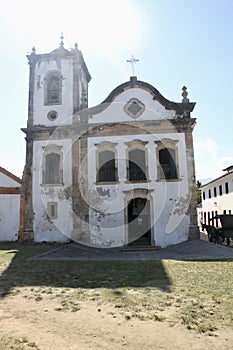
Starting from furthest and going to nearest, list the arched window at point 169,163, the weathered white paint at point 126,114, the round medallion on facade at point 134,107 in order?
the round medallion on facade at point 134,107 < the weathered white paint at point 126,114 < the arched window at point 169,163

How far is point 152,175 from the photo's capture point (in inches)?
634

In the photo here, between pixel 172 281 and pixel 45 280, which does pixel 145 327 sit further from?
pixel 45 280

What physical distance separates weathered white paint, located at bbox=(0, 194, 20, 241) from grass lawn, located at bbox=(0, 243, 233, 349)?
8150mm

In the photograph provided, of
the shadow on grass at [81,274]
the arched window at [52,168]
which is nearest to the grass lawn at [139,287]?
the shadow on grass at [81,274]

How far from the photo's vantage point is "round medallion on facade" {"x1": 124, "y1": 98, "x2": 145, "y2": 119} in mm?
16978

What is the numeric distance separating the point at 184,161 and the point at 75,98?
819 cm

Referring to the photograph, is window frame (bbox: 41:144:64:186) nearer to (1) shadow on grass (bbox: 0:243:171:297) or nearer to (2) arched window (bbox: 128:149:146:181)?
(2) arched window (bbox: 128:149:146:181)

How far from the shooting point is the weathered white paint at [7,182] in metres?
18.8

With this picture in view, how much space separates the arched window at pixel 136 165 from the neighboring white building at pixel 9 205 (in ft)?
25.1

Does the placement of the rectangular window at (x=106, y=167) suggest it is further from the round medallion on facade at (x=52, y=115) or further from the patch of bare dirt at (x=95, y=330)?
the patch of bare dirt at (x=95, y=330)

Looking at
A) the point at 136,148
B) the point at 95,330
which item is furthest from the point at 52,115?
the point at 95,330

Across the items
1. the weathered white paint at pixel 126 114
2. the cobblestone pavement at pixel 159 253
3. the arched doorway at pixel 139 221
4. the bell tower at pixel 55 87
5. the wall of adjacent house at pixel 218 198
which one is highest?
the bell tower at pixel 55 87

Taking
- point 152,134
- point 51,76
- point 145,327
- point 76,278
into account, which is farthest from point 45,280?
point 51,76

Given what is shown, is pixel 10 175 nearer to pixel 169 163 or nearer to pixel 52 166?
pixel 52 166
